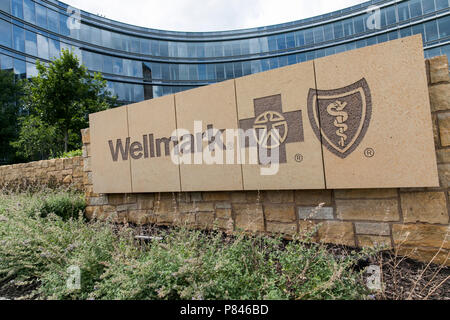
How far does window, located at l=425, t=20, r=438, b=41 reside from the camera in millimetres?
21475

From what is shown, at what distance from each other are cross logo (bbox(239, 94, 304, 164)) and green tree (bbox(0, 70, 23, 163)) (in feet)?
64.0

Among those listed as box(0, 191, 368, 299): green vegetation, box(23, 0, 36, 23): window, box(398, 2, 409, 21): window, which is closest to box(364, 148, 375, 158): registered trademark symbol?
box(0, 191, 368, 299): green vegetation

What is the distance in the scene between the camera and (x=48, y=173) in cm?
828

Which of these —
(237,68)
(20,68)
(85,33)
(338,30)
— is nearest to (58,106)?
(20,68)

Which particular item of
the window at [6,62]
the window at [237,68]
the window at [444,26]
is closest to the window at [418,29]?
the window at [444,26]

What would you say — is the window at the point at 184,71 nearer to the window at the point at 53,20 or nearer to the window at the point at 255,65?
the window at the point at 255,65

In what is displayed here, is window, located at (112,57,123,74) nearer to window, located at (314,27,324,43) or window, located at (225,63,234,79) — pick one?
window, located at (225,63,234,79)

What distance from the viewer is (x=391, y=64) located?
2.70 m

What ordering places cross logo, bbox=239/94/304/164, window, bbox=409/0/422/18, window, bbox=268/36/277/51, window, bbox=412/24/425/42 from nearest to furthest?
cross logo, bbox=239/94/304/164
window, bbox=409/0/422/18
window, bbox=412/24/425/42
window, bbox=268/36/277/51

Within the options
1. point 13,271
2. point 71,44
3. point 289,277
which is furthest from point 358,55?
point 71,44

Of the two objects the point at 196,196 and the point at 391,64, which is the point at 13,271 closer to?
the point at 196,196

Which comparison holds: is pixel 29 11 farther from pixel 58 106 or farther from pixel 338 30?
pixel 338 30
